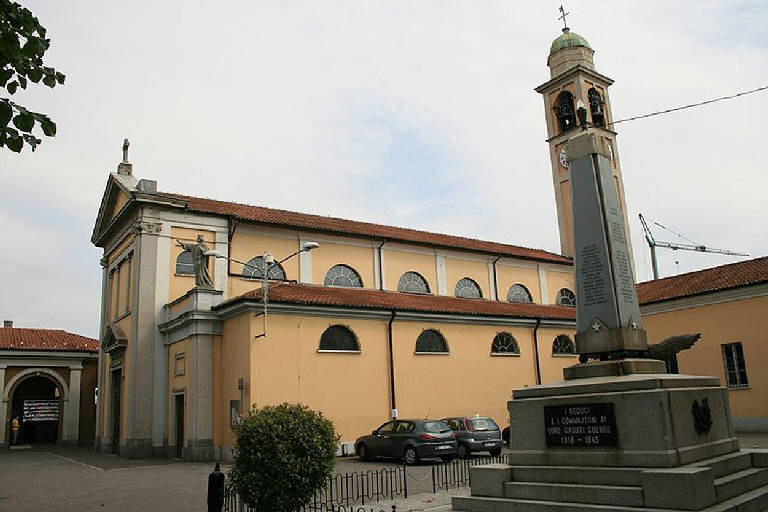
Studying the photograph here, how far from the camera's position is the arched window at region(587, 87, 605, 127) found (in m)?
36.9

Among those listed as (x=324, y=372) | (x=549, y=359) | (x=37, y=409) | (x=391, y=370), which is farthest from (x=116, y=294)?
(x=549, y=359)

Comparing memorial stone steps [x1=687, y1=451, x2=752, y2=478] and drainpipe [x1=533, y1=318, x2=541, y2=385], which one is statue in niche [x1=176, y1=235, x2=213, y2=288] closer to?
drainpipe [x1=533, y1=318, x2=541, y2=385]

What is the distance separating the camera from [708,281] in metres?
27.6

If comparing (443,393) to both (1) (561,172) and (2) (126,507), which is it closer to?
(2) (126,507)

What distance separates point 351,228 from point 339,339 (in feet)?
27.5

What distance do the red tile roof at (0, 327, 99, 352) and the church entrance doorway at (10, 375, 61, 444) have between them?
206 cm

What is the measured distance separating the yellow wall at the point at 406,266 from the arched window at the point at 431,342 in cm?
510

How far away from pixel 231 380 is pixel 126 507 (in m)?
9.25

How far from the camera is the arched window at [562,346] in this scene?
28.3 m

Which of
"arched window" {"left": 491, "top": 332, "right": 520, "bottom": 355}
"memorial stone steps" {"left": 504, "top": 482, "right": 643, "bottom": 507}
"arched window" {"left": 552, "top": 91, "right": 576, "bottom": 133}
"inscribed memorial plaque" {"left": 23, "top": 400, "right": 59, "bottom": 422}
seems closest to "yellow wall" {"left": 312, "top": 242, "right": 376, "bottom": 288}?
"arched window" {"left": 491, "top": 332, "right": 520, "bottom": 355}

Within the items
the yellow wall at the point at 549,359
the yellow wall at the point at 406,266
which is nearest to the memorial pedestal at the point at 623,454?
the yellow wall at the point at 549,359

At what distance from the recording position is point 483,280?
107 feet

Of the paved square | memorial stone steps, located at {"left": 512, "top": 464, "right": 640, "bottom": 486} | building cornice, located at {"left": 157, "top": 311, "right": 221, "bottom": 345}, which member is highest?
building cornice, located at {"left": 157, "top": 311, "right": 221, "bottom": 345}

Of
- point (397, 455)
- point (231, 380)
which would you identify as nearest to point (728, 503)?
point (397, 455)
